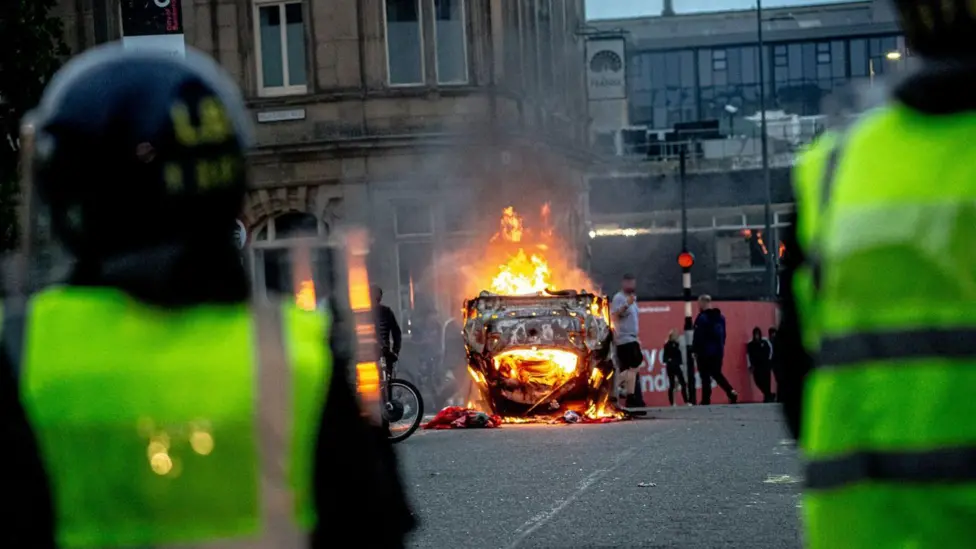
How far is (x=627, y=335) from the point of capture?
964 inches

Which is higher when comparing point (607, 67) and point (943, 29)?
point (607, 67)

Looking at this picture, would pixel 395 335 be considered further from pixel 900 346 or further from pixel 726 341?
pixel 900 346

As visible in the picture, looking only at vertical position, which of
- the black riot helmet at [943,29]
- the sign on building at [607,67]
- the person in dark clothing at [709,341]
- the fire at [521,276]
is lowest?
the person in dark clothing at [709,341]

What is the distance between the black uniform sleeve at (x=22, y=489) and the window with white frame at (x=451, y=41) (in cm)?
3361

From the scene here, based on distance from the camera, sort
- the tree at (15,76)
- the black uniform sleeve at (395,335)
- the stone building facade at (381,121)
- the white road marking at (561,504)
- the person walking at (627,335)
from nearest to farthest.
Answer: the white road marking at (561,504), the tree at (15,76), the black uniform sleeve at (395,335), the person walking at (627,335), the stone building facade at (381,121)

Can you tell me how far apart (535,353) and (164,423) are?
1904cm

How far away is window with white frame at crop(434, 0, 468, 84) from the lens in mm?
36000

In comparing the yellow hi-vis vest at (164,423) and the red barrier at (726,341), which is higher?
the yellow hi-vis vest at (164,423)

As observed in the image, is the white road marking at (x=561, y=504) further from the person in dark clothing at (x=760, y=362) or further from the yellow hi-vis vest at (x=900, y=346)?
the person in dark clothing at (x=760, y=362)

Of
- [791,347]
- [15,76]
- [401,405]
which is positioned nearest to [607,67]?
[401,405]

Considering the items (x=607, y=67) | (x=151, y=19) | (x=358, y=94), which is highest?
(x=607, y=67)

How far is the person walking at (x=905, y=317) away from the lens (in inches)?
99.5

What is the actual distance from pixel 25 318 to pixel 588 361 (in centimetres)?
1915

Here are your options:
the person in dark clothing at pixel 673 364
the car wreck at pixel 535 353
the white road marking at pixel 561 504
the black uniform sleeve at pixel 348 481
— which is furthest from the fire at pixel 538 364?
the black uniform sleeve at pixel 348 481
